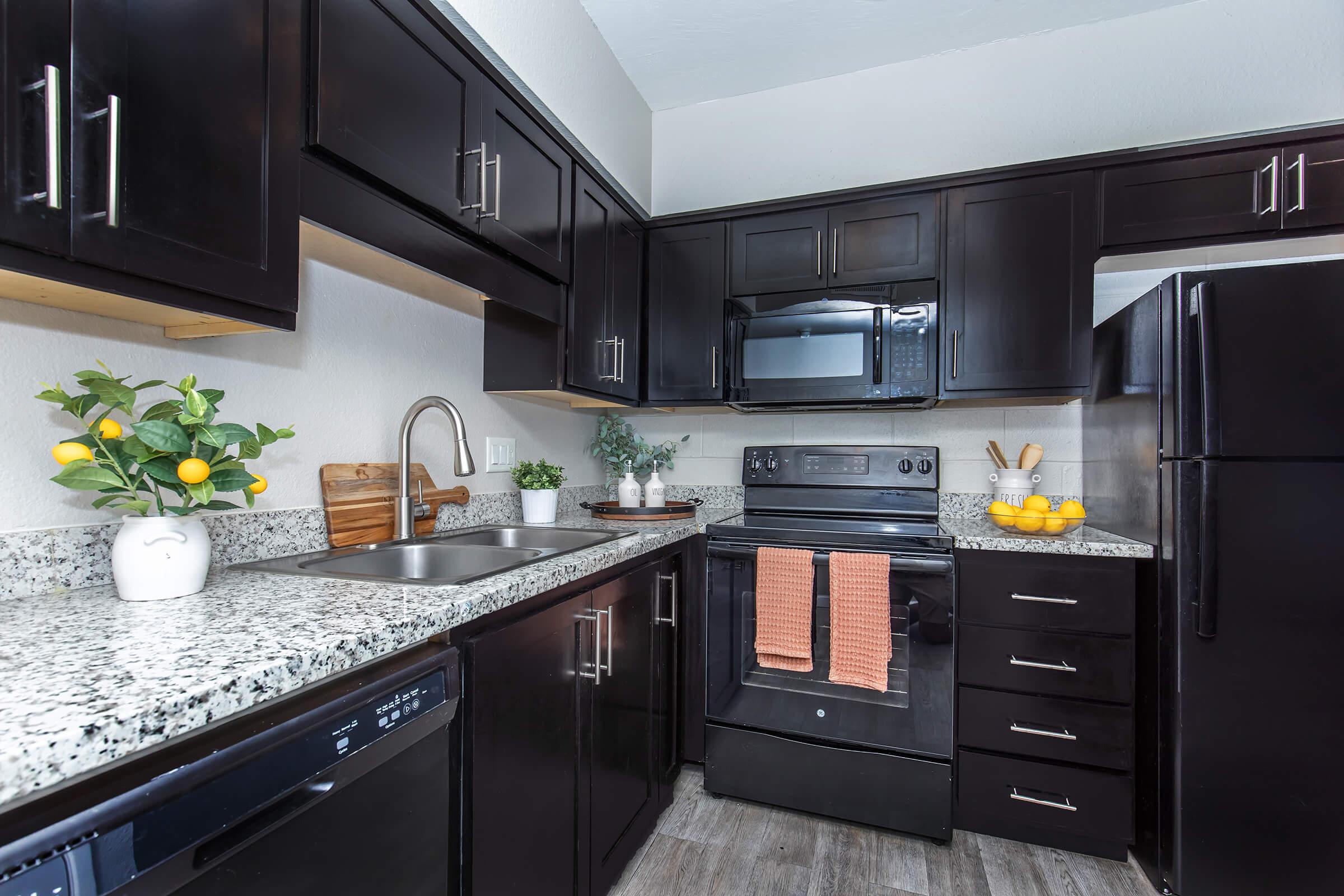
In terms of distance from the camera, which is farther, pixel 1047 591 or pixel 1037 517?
pixel 1037 517

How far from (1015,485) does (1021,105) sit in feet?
4.97

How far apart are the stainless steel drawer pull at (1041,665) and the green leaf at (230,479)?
1.99 meters

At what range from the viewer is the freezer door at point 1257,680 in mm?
1487

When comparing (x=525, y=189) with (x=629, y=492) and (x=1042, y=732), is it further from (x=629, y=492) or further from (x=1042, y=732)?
(x=1042, y=732)

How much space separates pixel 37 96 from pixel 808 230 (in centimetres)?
205

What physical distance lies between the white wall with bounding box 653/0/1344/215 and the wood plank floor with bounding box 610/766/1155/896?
245 centimetres

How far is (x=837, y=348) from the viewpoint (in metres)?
2.20

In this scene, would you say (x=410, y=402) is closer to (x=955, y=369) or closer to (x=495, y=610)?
(x=495, y=610)

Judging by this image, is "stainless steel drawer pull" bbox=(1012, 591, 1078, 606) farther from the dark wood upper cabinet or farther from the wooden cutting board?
the wooden cutting board

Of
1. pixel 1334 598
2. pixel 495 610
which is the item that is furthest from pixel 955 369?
pixel 495 610

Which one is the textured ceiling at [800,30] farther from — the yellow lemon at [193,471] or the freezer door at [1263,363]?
the yellow lemon at [193,471]

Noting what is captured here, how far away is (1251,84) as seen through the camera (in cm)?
210

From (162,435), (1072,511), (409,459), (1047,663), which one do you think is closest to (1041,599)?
(1047,663)

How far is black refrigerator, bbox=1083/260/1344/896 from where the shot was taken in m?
1.49
